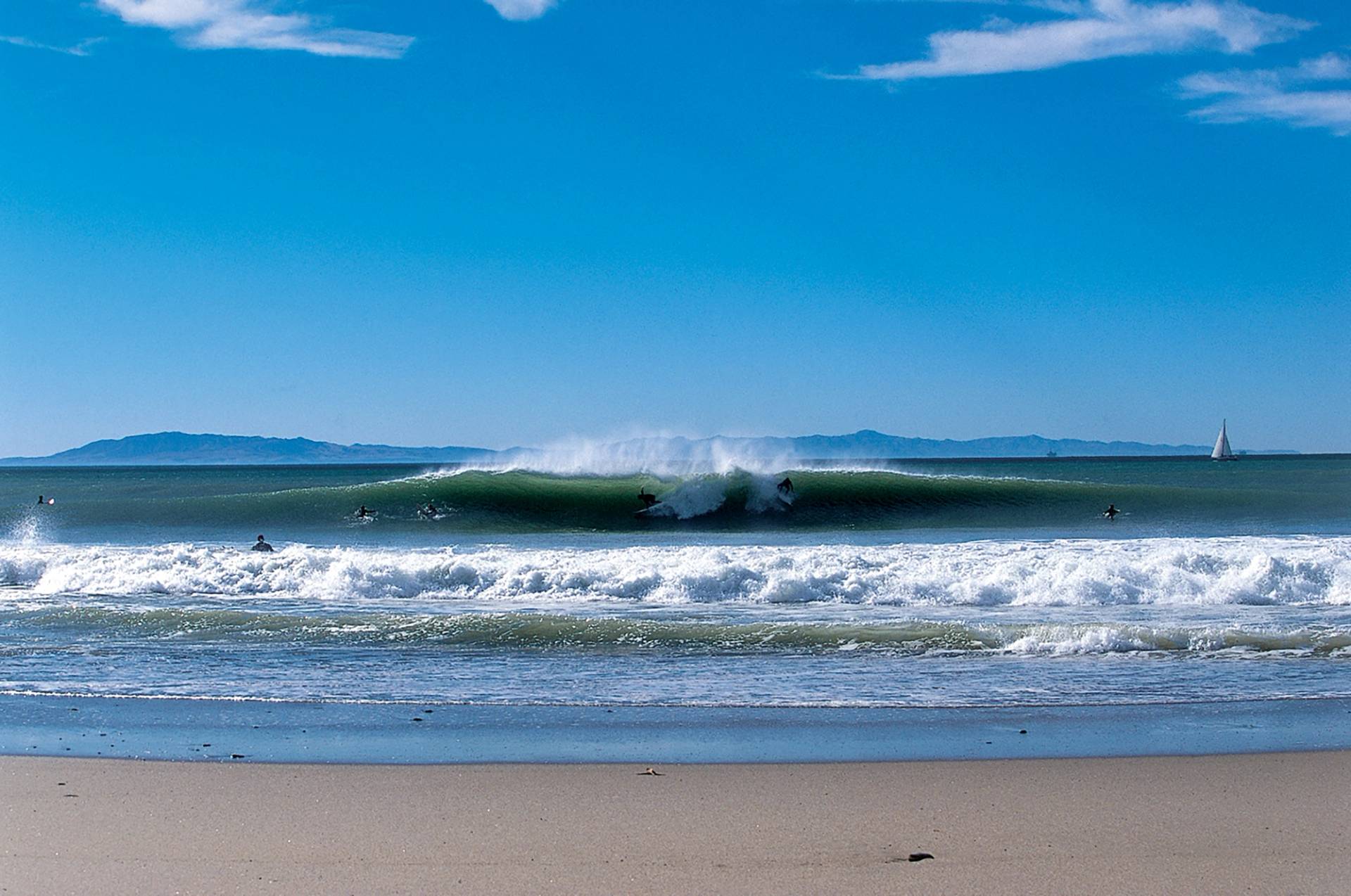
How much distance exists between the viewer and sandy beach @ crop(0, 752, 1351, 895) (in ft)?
13.1

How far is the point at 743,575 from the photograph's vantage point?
12820 mm

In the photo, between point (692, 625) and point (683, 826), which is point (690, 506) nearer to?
point (692, 625)

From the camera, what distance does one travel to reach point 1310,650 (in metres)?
8.97

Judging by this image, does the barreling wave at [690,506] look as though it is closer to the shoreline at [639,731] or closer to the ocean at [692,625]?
the ocean at [692,625]

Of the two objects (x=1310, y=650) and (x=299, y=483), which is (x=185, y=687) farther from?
(x=299, y=483)

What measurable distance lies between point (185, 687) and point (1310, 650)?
27.0 ft

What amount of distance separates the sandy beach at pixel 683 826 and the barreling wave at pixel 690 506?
19.8 m

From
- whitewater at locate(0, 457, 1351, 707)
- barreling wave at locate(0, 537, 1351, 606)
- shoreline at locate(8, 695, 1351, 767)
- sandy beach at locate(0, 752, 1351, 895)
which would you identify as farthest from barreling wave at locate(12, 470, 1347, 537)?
sandy beach at locate(0, 752, 1351, 895)

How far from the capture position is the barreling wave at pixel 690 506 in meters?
26.5

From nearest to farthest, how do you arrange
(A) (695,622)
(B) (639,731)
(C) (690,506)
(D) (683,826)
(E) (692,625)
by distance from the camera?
(D) (683,826) → (B) (639,731) → (E) (692,625) → (A) (695,622) → (C) (690,506)

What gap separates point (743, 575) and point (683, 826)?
8.23 metres

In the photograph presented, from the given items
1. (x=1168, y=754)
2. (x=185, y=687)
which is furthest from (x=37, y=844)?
(x=1168, y=754)

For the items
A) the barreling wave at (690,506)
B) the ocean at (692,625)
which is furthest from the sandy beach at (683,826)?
the barreling wave at (690,506)

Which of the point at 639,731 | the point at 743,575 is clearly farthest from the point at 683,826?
the point at 743,575
